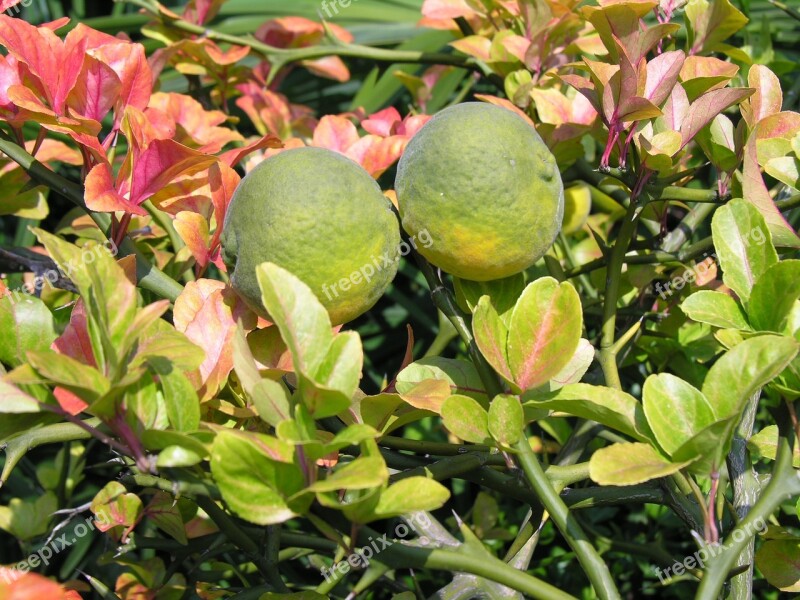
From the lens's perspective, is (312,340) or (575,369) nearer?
(312,340)

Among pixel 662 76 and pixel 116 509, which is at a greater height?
pixel 662 76

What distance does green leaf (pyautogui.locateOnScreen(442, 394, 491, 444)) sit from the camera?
489 mm

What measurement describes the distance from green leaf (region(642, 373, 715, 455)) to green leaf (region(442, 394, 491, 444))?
0.10m

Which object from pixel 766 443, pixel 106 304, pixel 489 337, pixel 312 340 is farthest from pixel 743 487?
pixel 106 304

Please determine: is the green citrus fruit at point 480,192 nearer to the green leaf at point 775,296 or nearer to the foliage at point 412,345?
the foliage at point 412,345

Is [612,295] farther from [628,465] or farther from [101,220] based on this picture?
[101,220]

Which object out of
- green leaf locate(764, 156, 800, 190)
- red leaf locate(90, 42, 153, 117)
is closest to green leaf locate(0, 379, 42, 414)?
red leaf locate(90, 42, 153, 117)

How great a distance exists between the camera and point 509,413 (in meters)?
0.49

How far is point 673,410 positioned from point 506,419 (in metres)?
Answer: 0.10

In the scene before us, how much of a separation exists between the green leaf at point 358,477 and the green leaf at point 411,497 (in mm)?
18

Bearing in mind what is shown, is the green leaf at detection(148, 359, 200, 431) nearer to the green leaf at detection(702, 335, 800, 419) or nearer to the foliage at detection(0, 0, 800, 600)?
the foliage at detection(0, 0, 800, 600)

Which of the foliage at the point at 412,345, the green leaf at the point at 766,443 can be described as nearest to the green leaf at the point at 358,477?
the foliage at the point at 412,345

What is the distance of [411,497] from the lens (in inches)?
17.2

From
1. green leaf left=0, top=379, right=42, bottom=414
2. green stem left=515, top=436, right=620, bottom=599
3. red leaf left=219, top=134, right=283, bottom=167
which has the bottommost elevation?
green stem left=515, top=436, right=620, bottom=599
